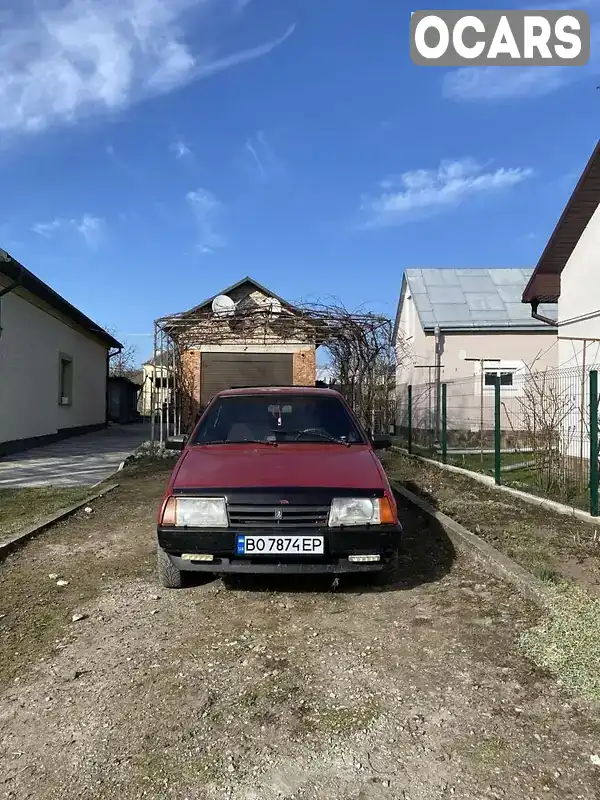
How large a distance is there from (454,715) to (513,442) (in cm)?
805

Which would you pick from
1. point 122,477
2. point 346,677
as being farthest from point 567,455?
point 122,477

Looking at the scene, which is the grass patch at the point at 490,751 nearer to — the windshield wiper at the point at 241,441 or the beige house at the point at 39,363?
the windshield wiper at the point at 241,441

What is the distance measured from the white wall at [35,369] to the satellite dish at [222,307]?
4.37m

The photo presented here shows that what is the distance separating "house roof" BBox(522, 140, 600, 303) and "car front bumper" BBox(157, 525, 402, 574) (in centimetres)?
784

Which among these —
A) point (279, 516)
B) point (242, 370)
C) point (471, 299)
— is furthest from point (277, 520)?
point (471, 299)

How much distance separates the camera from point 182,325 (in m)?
12.6

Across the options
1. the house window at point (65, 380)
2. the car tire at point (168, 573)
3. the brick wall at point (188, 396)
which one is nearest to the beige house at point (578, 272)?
the car tire at point (168, 573)

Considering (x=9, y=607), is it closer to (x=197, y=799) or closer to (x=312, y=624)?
(x=312, y=624)

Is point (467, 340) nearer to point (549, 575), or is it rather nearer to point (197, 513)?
point (549, 575)

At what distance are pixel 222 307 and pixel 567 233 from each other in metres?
7.57

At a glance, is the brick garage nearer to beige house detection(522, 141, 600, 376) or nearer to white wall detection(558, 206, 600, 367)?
beige house detection(522, 141, 600, 376)

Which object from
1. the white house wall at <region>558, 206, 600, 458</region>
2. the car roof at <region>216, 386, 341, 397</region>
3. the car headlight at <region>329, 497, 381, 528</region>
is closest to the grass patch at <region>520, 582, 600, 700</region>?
the car headlight at <region>329, 497, 381, 528</region>

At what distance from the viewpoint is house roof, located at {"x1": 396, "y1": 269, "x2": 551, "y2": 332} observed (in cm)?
1720

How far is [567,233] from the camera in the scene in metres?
10.1
